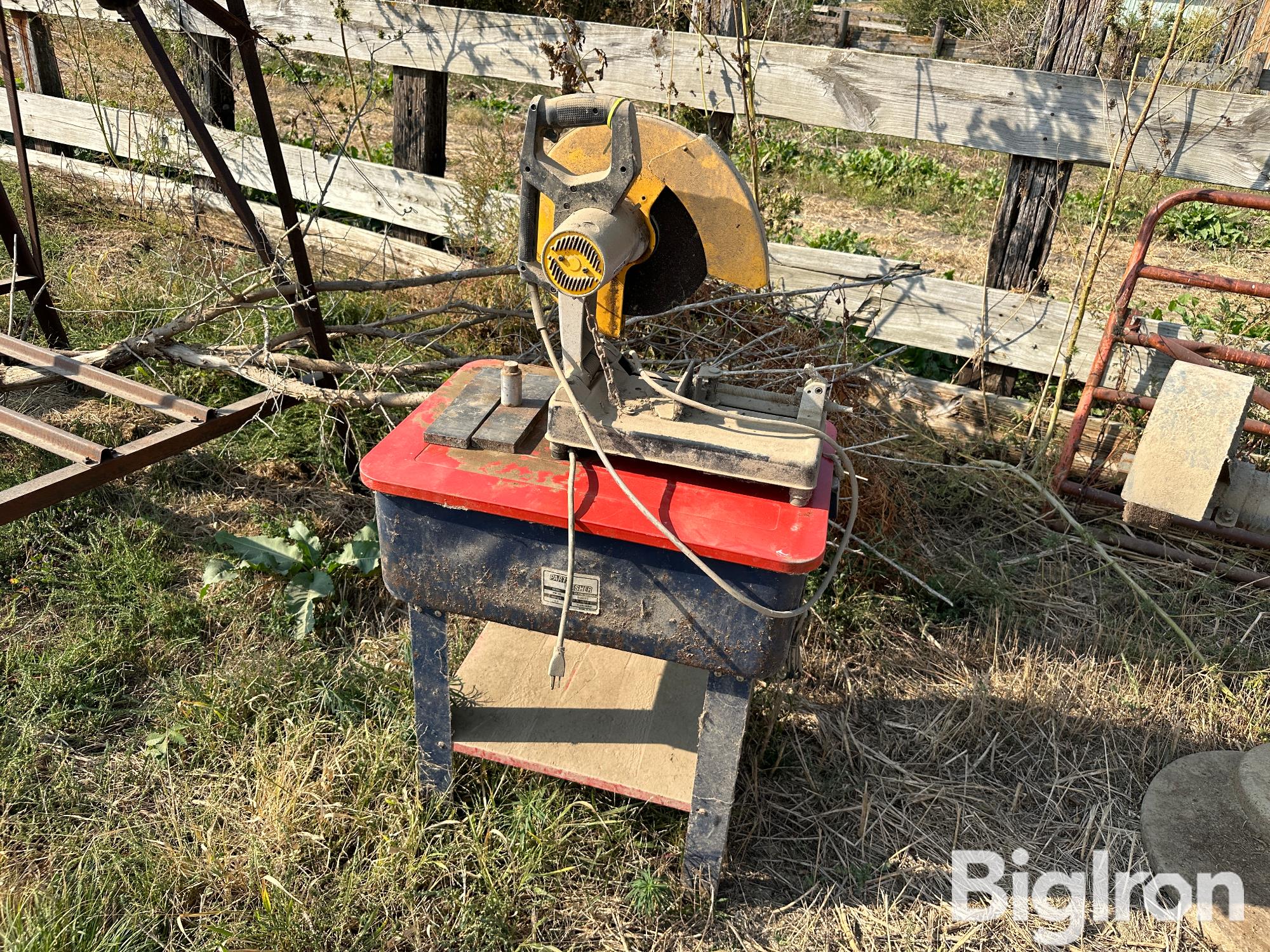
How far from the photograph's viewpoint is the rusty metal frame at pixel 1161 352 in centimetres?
313

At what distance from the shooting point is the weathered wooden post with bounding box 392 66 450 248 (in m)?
4.45

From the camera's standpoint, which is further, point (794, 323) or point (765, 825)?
point (794, 323)

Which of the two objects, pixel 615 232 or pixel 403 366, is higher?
pixel 615 232

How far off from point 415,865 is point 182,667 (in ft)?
3.77

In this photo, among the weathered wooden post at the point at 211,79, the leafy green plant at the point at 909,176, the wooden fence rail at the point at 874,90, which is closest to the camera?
the wooden fence rail at the point at 874,90

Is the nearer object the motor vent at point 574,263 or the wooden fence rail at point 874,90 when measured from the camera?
the motor vent at point 574,263

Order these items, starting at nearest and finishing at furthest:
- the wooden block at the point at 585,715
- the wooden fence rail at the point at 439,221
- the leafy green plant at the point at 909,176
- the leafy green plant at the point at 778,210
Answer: the wooden block at the point at 585,715 < the wooden fence rail at the point at 439,221 < the leafy green plant at the point at 778,210 < the leafy green plant at the point at 909,176

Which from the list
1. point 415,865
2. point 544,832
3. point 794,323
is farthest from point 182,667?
point 794,323

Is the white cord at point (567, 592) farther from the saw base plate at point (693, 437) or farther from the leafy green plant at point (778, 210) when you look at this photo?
the leafy green plant at point (778, 210)

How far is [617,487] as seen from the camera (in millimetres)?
1880

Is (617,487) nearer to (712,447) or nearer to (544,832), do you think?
(712,447)

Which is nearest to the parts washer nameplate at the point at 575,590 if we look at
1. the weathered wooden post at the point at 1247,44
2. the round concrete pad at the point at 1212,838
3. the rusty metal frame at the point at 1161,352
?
the round concrete pad at the point at 1212,838

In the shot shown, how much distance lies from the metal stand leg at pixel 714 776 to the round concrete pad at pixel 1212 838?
51.3 inches

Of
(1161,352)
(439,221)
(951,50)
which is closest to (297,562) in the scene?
(439,221)
